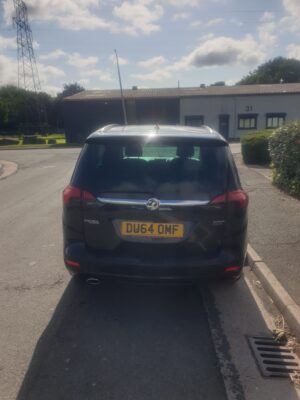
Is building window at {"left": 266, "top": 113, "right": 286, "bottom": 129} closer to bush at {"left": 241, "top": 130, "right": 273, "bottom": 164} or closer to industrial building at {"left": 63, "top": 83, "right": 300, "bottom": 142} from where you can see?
industrial building at {"left": 63, "top": 83, "right": 300, "bottom": 142}

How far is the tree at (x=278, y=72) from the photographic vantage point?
74.0m

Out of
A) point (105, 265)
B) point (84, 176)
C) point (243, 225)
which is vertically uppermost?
point (84, 176)

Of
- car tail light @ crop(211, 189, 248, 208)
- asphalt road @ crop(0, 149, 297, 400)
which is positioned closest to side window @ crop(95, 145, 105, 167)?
car tail light @ crop(211, 189, 248, 208)

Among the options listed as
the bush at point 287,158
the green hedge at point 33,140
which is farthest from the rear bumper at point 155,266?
the green hedge at point 33,140

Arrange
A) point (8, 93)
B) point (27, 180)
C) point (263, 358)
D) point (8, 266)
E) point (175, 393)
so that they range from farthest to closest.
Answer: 1. point (8, 93)
2. point (27, 180)
3. point (8, 266)
4. point (263, 358)
5. point (175, 393)

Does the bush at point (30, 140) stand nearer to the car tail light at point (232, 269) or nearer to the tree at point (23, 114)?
the tree at point (23, 114)

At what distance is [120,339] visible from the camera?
128 inches

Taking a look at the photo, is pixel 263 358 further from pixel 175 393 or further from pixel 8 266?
pixel 8 266

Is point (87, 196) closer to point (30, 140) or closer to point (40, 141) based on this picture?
point (40, 141)

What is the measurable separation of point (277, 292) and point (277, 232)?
86.3 inches

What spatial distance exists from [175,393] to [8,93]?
7403 centimetres

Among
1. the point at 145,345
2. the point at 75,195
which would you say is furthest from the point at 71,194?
the point at 145,345

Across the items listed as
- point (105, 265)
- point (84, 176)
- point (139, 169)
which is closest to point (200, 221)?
point (139, 169)

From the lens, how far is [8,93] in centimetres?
6819
